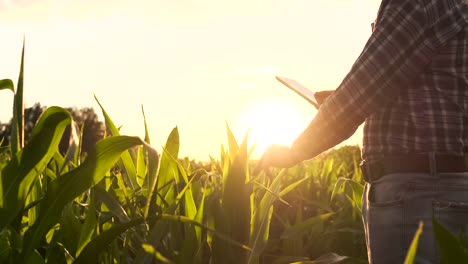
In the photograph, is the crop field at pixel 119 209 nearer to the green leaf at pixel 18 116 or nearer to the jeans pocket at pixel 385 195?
the green leaf at pixel 18 116

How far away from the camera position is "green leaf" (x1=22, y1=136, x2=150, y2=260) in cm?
134

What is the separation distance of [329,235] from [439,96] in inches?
62.1

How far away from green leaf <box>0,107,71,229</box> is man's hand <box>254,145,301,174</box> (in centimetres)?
94

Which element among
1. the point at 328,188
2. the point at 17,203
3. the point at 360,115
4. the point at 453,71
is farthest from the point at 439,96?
the point at 328,188

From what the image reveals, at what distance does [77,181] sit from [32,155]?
109 millimetres

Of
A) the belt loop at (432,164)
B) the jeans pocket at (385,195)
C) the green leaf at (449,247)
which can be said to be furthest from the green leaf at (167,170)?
the green leaf at (449,247)

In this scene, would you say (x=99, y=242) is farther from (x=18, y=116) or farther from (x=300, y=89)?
(x=300, y=89)

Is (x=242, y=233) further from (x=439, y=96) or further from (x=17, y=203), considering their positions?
(x=439, y=96)

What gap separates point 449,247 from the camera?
100cm

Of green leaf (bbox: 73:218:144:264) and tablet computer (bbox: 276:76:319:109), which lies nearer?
green leaf (bbox: 73:218:144:264)

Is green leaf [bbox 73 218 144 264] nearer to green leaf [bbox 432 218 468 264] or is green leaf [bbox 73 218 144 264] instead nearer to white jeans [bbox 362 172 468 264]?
green leaf [bbox 432 218 468 264]

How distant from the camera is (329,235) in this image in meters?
3.51

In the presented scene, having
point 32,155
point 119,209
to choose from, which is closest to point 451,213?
point 119,209

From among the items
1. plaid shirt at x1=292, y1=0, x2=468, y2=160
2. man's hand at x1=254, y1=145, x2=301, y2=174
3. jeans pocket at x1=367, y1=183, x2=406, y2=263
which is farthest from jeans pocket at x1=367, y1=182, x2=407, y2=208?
man's hand at x1=254, y1=145, x2=301, y2=174
